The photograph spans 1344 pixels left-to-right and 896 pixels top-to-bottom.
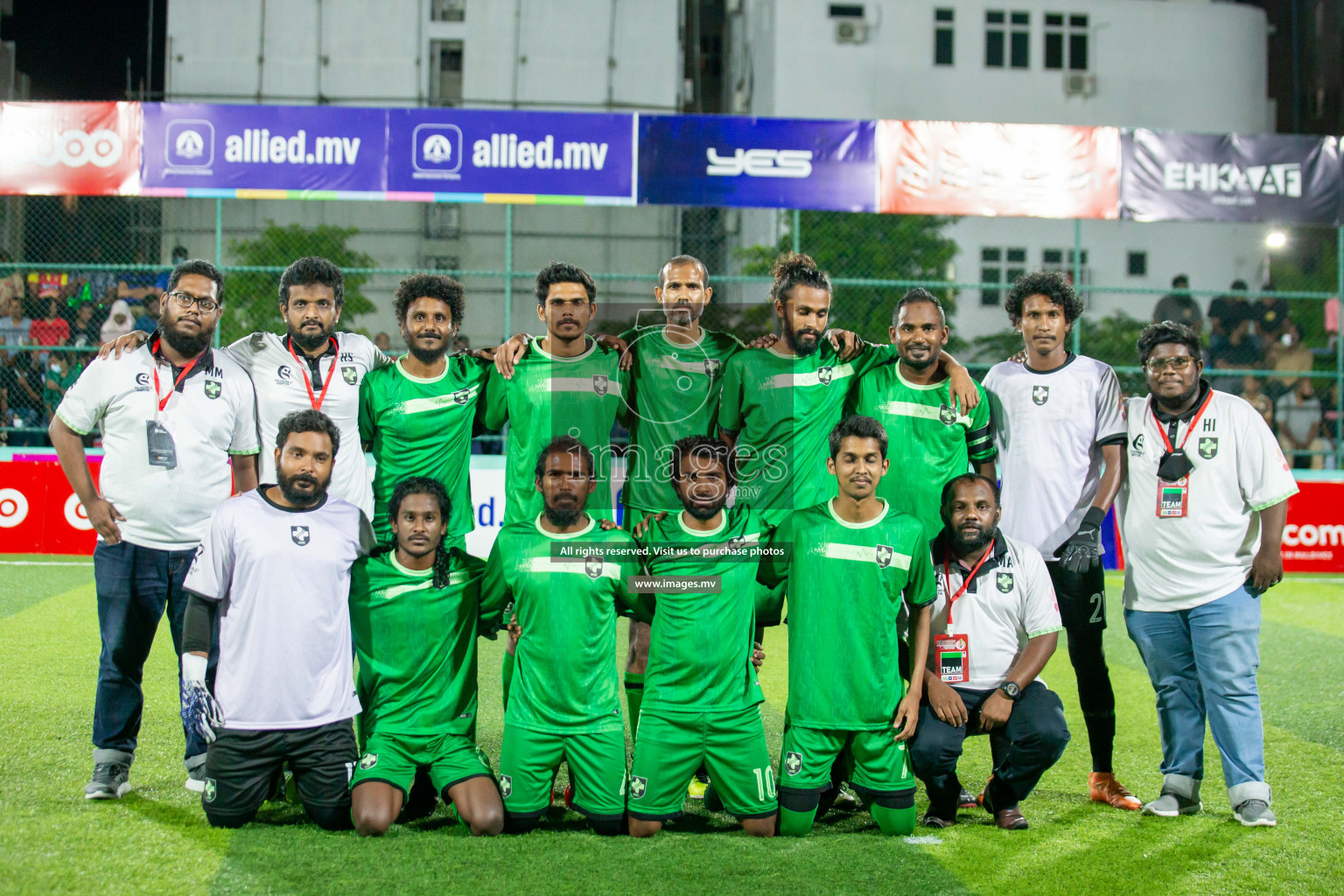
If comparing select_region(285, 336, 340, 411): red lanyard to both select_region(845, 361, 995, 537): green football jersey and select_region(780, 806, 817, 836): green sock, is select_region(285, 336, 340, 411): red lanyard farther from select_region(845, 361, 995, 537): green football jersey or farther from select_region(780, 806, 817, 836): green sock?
select_region(780, 806, 817, 836): green sock

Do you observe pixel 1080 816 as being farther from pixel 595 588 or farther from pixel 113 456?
pixel 113 456

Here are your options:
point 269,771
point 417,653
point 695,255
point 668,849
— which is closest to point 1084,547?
point 668,849

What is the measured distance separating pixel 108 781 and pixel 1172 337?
15.7 ft

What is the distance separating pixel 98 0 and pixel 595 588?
2851 cm

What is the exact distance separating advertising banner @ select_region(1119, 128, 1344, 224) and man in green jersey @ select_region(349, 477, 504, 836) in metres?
10.7

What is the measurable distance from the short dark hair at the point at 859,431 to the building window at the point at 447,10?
27.8 metres

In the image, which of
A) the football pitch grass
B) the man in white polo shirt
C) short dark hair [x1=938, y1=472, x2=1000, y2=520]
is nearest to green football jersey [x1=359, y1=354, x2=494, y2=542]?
the football pitch grass

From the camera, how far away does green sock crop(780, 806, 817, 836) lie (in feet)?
14.4

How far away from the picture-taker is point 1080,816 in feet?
15.5

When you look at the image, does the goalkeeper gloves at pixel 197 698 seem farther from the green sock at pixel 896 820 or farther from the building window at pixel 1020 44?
the building window at pixel 1020 44

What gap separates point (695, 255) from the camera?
77.7ft

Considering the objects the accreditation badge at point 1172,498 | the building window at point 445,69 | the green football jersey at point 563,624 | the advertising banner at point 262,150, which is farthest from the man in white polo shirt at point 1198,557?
the building window at point 445,69

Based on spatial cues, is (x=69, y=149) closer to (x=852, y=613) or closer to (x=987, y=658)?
(x=852, y=613)

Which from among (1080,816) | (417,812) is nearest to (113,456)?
(417,812)
